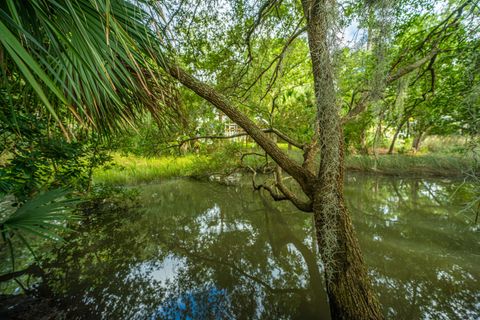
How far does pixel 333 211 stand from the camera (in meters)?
1.37

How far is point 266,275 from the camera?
84.0 inches

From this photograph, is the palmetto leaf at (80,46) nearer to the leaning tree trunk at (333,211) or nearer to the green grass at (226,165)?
the leaning tree trunk at (333,211)

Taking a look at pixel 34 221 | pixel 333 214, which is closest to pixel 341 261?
pixel 333 214

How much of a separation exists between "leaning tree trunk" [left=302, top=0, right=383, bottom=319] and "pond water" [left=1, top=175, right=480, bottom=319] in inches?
21.4

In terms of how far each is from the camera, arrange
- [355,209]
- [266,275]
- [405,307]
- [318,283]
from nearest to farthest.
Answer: [405,307] < [318,283] < [266,275] < [355,209]

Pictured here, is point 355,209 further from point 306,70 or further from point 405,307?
point 306,70

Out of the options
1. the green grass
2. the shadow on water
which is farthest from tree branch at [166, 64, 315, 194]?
the green grass

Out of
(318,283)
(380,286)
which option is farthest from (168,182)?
(380,286)

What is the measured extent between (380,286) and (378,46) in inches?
83.8

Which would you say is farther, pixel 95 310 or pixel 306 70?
pixel 306 70

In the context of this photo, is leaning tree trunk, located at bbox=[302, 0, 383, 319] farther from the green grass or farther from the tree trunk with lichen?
the green grass

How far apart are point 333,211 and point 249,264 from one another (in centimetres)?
143

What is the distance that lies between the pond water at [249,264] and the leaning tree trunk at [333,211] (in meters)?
0.54

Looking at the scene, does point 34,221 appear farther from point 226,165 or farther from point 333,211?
point 226,165
